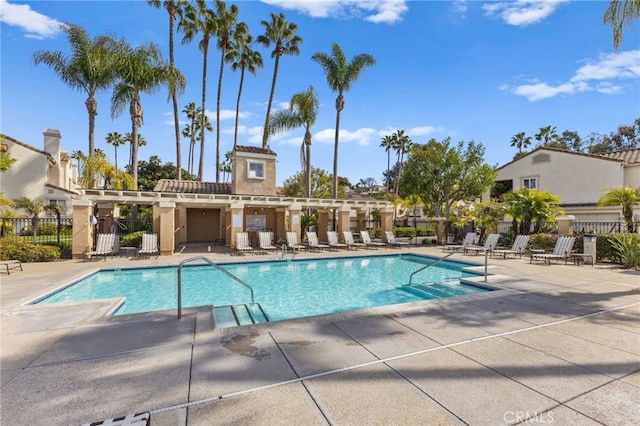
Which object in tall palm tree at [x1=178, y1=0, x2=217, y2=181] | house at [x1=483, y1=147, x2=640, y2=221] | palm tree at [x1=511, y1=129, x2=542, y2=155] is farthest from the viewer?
palm tree at [x1=511, y1=129, x2=542, y2=155]

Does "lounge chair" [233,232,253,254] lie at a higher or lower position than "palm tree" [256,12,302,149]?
lower

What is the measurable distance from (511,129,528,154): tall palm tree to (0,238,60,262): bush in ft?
174

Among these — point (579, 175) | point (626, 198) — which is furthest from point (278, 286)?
point (579, 175)

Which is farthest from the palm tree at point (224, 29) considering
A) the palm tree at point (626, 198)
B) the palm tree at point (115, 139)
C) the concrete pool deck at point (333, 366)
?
the palm tree at point (115, 139)

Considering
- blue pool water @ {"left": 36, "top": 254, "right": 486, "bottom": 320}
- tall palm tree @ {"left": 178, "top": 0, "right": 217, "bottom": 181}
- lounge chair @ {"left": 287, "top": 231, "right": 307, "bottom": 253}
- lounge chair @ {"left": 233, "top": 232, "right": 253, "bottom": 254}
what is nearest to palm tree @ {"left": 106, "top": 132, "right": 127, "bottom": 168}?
tall palm tree @ {"left": 178, "top": 0, "right": 217, "bottom": 181}

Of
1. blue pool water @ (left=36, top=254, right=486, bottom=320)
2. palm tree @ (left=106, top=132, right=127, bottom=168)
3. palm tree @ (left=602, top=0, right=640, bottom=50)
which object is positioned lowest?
blue pool water @ (left=36, top=254, right=486, bottom=320)

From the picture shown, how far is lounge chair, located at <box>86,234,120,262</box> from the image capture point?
14.1 m

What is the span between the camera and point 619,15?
8695 millimetres

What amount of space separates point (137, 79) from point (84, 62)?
10.2 ft

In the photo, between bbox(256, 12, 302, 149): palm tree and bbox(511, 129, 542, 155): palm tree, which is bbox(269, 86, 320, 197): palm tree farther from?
bbox(511, 129, 542, 155): palm tree

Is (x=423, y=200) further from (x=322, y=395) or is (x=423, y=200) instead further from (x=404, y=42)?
(x=322, y=395)

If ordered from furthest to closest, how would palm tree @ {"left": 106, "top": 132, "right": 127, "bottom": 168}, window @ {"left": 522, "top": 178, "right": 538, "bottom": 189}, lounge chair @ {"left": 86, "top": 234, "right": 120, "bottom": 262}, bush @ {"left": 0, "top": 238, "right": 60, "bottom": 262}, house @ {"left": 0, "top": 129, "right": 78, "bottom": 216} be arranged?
palm tree @ {"left": 106, "top": 132, "right": 127, "bottom": 168}
window @ {"left": 522, "top": 178, "right": 538, "bottom": 189}
house @ {"left": 0, "top": 129, "right": 78, "bottom": 216}
lounge chair @ {"left": 86, "top": 234, "right": 120, "bottom": 262}
bush @ {"left": 0, "top": 238, "right": 60, "bottom": 262}

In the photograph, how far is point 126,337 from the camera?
4719mm

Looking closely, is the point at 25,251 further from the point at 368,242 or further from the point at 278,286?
the point at 368,242
